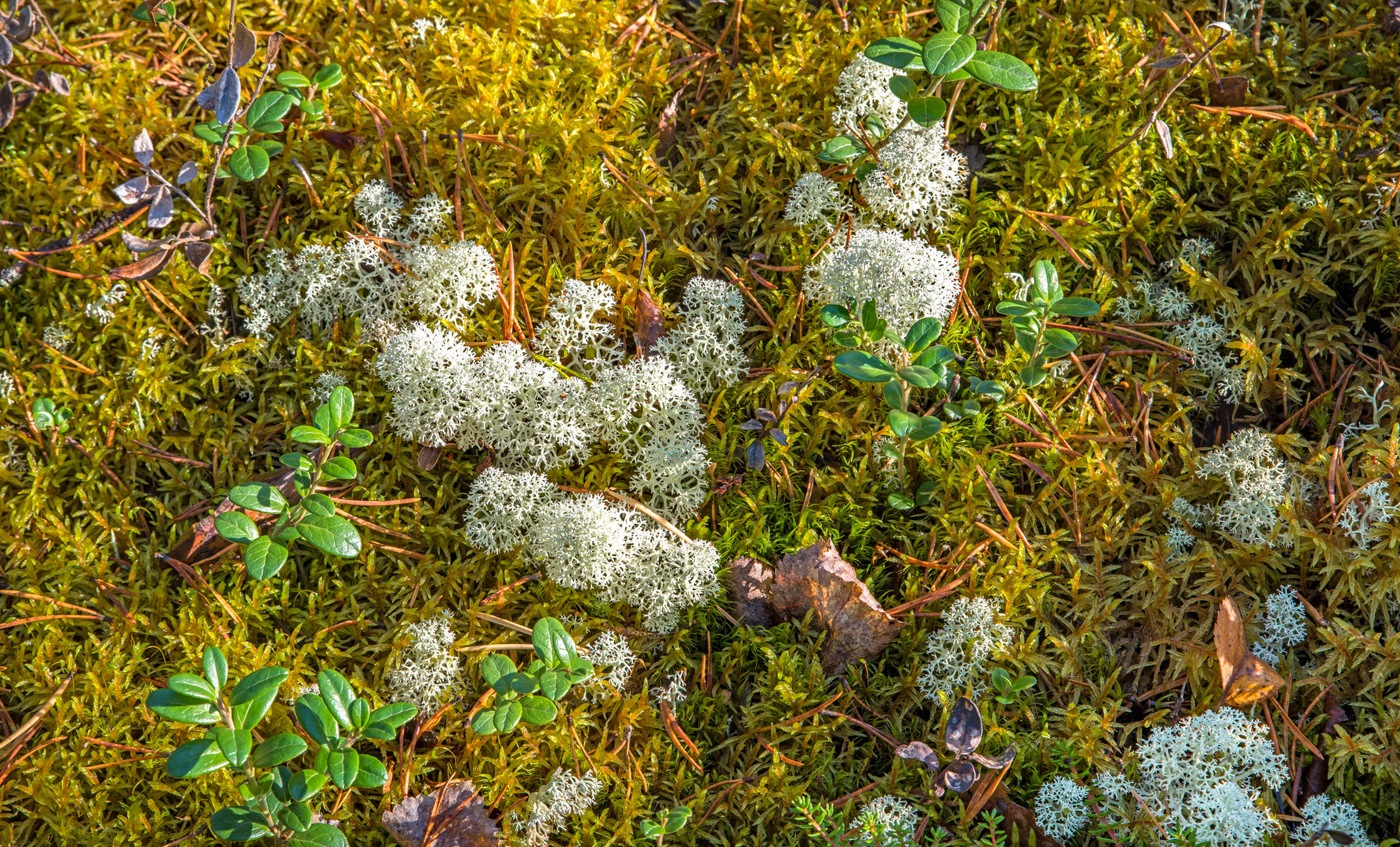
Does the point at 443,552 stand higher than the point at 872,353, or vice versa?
the point at 872,353

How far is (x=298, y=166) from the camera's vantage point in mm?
3199

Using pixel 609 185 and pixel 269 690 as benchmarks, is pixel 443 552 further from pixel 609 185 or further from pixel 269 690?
pixel 609 185

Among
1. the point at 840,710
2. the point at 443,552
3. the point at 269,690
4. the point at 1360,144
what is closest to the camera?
the point at 269,690

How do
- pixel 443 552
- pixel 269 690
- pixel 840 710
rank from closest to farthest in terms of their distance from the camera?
pixel 269 690
pixel 840 710
pixel 443 552

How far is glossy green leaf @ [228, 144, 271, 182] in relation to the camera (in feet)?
10.0

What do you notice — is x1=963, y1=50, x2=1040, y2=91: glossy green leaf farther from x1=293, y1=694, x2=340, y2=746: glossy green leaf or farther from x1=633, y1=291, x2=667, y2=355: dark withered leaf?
x1=293, y1=694, x2=340, y2=746: glossy green leaf

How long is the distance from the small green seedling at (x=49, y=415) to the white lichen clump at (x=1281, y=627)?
4.27m

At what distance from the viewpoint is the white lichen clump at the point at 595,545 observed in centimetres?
288

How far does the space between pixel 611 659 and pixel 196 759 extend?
123 cm

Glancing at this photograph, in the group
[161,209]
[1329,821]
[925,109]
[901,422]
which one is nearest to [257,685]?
[161,209]

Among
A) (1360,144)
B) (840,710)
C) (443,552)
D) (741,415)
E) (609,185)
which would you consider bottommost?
(840,710)

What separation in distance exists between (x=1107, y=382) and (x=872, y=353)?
93 cm

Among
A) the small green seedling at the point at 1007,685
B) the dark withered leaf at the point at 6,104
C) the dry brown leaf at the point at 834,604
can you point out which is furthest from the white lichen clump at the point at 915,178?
the dark withered leaf at the point at 6,104

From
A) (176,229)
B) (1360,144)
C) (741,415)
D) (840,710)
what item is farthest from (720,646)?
(1360,144)
